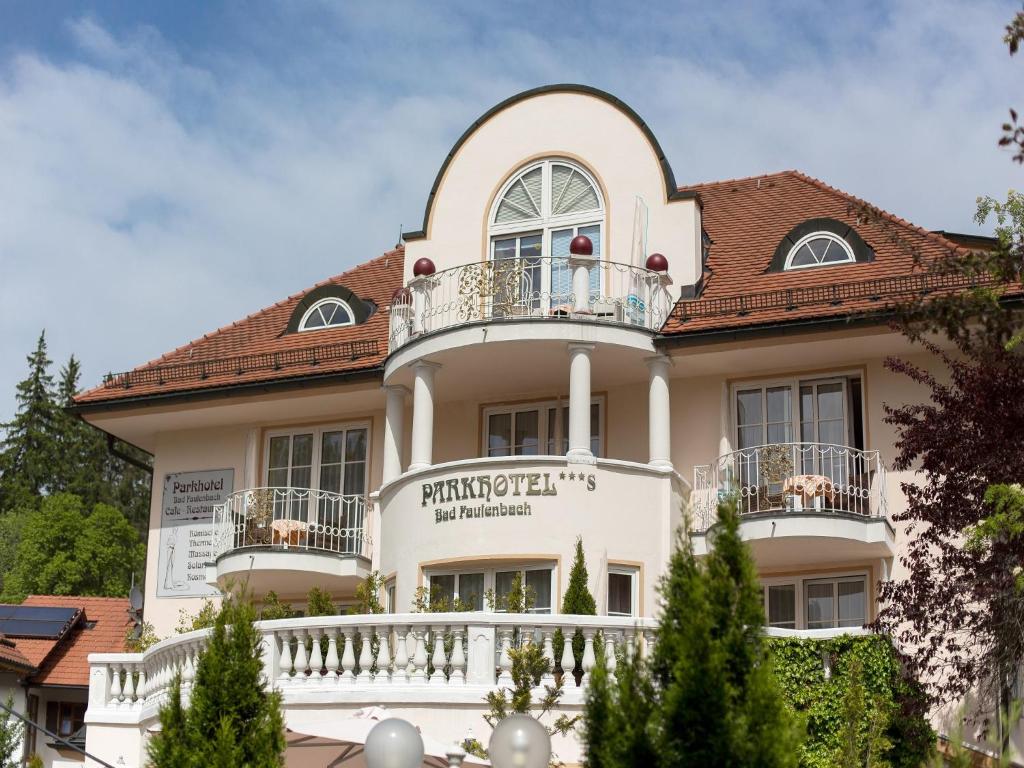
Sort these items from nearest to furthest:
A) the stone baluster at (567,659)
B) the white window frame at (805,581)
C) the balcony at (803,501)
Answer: the stone baluster at (567,659) < the balcony at (803,501) < the white window frame at (805,581)

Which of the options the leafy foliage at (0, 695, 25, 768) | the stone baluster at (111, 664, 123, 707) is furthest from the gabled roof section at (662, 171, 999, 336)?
the leafy foliage at (0, 695, 25, 768)

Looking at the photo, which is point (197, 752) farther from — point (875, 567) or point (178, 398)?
point (178, 398)

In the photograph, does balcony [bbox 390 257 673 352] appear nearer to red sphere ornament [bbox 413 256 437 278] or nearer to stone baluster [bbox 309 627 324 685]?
red sphere ornament [bbox 413 256 437 278]

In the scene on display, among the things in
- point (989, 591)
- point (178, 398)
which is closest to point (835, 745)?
point (989, 591)

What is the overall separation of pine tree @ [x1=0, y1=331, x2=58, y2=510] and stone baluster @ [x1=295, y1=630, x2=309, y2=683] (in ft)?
154

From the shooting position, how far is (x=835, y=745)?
18641 millimetres

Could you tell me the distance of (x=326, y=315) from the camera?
29.4 meters

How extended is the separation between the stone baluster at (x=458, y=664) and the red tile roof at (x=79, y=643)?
12214mm

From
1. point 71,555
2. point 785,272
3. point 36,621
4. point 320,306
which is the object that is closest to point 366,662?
point 785,272

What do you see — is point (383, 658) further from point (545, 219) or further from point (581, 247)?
point (545, 219)

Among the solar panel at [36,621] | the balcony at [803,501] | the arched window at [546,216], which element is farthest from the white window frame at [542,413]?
the solar panel at [36,621]

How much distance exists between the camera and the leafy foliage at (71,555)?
53938 millimetres

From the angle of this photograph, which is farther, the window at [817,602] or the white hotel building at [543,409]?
the window at [817,602]

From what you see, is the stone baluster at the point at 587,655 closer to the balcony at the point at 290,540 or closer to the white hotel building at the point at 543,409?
the white hotel building at the point at 543,409
